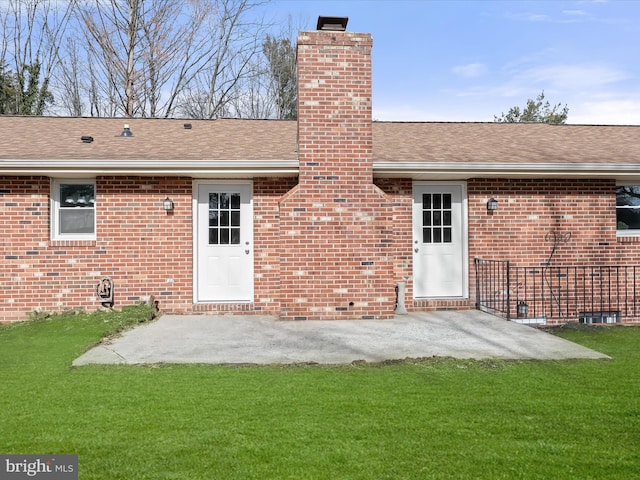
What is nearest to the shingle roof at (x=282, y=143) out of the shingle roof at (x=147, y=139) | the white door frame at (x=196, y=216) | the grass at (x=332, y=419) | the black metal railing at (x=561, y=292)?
the shingle roof at (x=147, y=139)

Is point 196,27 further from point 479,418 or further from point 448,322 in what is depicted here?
point 479,418

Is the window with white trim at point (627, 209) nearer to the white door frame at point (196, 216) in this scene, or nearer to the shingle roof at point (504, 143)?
the shingle roof at point (504, 143)

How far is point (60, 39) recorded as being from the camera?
24.4m

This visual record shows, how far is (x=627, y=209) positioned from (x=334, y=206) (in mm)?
5746

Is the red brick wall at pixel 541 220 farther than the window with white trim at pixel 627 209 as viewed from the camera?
No

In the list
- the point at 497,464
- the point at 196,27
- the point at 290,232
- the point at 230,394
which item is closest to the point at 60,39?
the point at 196,27

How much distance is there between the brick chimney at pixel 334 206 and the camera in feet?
28.1

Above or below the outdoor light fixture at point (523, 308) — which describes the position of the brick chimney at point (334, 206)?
above

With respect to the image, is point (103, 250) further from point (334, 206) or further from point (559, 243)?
point (559, 243)

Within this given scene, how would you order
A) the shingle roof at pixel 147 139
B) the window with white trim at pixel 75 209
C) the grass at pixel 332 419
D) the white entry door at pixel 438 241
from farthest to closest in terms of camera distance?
the white entry door at pixel 438 241
the window with white trim at pixel 75 209
the shingle roof at pixel 147 139
the grass at pixel 332 419

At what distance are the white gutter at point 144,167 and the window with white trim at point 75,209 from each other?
345 millimetres

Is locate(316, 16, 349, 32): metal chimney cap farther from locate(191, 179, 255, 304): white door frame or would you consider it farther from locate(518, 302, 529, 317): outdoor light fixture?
locate(518, 302, 529, 317): outdoor light fixture

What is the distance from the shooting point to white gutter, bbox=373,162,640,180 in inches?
364

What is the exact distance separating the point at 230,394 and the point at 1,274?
6285 mm
